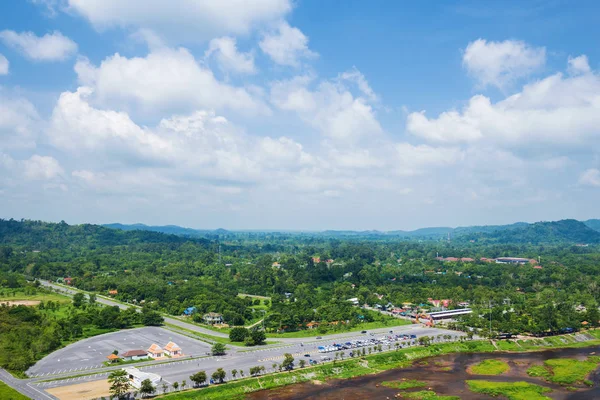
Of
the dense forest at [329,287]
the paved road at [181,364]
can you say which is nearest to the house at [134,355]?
the paved road at [181,364]

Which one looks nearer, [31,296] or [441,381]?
[441,381]

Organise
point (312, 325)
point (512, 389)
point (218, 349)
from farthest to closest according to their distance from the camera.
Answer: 1. point (312, 325)
2. point (218, 349)
3. point (512, 389)

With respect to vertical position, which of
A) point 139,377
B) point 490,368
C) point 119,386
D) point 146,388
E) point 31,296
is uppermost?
point 119,386

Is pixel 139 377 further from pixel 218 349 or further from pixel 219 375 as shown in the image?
pixel 218 349

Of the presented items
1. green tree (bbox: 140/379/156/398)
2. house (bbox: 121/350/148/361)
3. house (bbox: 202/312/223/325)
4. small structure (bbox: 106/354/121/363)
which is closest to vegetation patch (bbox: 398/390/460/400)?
green tree (bbox: 140/379/156/398)

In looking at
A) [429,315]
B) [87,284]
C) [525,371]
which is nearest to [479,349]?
[525,371]

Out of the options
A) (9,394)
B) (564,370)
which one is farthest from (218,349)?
(564,370)

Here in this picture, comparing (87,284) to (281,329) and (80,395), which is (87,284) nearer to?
(281,329)

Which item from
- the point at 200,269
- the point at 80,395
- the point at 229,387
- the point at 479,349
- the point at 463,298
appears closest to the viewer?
the point at 80,395
